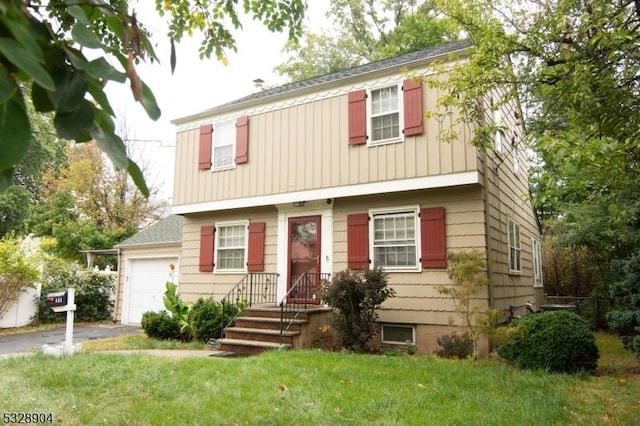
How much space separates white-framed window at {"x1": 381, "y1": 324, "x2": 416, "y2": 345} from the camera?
8.80 meters

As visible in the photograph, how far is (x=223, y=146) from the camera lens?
11.5 m

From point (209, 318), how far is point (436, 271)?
4644 mm

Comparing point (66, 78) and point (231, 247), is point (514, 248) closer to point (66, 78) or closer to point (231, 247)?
point (231, 247)

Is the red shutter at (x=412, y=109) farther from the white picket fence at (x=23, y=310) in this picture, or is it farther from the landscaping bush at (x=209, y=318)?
the white picket fence at (x=23, y=310)

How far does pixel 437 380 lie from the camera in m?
5.58

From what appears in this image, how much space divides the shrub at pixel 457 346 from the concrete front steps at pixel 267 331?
2.37 m

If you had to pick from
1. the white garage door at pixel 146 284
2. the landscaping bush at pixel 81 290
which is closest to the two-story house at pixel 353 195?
the white garage door at pixel 146 284

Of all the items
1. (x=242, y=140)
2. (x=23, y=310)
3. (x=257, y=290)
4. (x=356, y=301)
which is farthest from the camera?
(x=23, y=310)

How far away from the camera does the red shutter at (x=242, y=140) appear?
11.0 meters

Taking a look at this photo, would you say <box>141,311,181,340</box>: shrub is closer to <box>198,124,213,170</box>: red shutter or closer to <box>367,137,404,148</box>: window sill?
<box>198,124,213,170</box>: red shutter

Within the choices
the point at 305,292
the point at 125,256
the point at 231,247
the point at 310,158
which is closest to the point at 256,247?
the point at 231,247

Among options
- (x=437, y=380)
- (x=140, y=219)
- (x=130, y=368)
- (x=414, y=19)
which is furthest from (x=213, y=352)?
(x=140, y=219)

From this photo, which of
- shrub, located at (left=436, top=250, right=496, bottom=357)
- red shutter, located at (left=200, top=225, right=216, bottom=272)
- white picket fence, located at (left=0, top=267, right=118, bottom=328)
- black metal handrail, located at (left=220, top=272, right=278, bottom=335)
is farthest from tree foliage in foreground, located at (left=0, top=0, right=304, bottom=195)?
white picket fence, located at (left=0, top=267, right=118, bottom=328)

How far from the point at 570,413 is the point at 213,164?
365 inches
